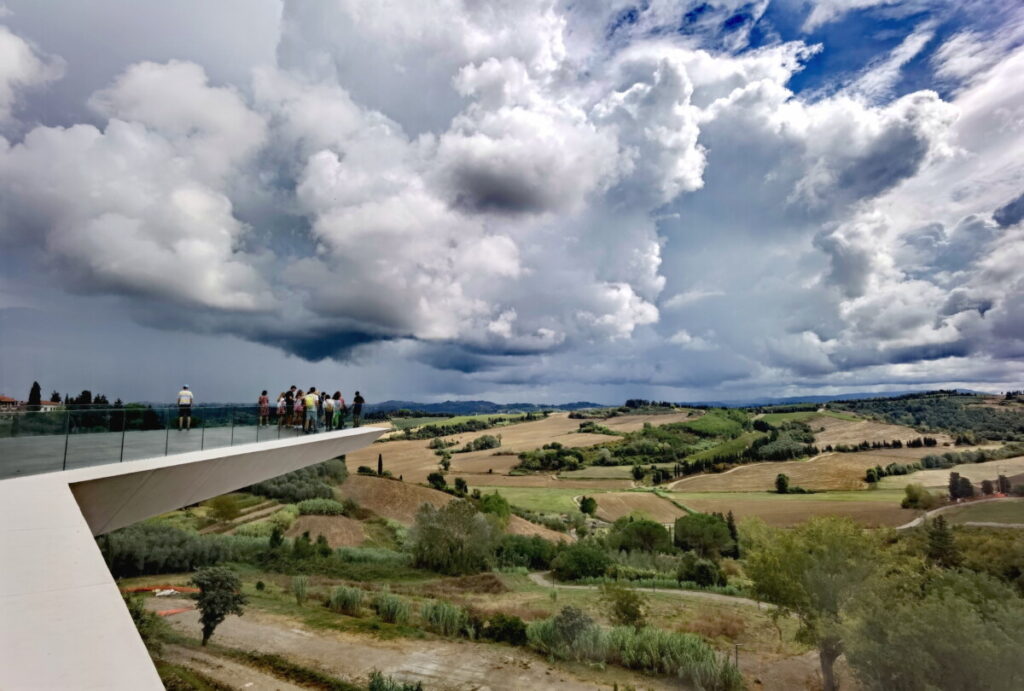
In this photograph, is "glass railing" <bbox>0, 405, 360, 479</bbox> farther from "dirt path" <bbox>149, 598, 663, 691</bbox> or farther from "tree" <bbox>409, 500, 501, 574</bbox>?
"tree" <bbox>409, 500, 501, 574</bbox>

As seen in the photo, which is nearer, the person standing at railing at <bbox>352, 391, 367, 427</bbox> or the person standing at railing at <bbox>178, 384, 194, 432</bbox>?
the person standing at railing at <bbox>178, 384, 194, 432</bbox>

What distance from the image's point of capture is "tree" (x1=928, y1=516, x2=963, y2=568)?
37.1 m

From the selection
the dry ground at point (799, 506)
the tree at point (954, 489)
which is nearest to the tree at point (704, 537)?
the dry ground at point (799, 506)

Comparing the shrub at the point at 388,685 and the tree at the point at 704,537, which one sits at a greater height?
the shrub at the point at 388,685

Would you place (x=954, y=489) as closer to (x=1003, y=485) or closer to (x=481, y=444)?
(x=1003, y=485)

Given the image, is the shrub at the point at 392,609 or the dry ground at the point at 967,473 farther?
the dry ground at the point at 967,473

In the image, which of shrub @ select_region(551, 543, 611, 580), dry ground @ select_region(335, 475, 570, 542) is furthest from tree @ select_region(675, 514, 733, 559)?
shrub @ select_region(551, 543, 611, 580)

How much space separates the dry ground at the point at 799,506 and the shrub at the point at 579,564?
95.6ft

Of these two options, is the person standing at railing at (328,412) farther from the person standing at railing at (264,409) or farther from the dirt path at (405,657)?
the dirt path at (405,657)

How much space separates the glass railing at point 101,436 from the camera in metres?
10.5

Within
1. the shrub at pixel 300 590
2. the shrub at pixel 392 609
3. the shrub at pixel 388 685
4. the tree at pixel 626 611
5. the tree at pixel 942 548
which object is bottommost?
the tree at pixel 942 548

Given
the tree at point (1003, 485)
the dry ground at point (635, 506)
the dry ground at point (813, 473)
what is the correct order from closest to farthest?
1. the dry ground at point (635, 506)
2. the tree at point (1003, 485)
3. the dry ground at point (813, 473)

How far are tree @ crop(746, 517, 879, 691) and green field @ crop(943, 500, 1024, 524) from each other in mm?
53041

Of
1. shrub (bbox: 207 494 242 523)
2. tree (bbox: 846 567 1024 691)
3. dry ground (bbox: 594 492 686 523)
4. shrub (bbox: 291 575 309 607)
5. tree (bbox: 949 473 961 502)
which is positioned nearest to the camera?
tree (bbox: 846 567 1024 691)
